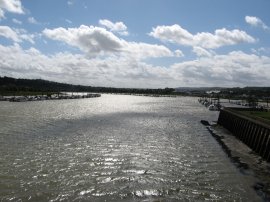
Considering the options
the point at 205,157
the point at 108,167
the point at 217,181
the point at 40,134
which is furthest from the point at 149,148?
the point at 40,134

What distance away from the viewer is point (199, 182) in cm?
2258

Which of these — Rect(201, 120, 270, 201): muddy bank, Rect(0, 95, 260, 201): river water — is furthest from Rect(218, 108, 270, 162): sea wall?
Rect(0, 95, 260, 201): river water

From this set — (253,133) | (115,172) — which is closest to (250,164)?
(253,133)

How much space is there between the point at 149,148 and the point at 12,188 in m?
17.3

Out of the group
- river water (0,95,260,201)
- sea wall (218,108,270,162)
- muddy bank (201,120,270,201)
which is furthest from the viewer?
sea wall (218,108,270,162)

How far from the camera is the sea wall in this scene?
102 ft

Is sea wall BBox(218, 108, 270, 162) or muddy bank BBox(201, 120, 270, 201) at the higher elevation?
sea wall BBox(218, 108, 270, 162)

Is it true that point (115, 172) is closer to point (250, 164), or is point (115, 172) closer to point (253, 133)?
point (250, 164)

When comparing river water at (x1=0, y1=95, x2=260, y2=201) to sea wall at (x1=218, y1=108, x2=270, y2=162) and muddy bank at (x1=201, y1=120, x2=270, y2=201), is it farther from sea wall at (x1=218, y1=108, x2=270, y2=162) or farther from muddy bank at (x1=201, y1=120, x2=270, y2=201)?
sea wall at (x1=218, y1=108, x2=270, y2=162)

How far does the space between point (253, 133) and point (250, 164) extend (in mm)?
9455

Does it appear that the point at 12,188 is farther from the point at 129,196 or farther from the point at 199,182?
the point at 199,182

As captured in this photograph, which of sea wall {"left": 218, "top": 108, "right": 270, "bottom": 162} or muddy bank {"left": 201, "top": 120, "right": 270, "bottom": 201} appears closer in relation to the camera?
muddy bank {"left": 201, "top": 120, "right": 270, "bottom": 201}

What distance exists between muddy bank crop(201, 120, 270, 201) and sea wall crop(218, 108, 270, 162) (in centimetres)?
61

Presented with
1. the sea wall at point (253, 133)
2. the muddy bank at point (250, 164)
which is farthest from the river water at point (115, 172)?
the sea wall at point (253, 133)
